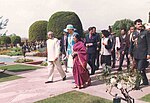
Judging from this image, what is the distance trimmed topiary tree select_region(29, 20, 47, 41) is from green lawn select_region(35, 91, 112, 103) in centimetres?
3284

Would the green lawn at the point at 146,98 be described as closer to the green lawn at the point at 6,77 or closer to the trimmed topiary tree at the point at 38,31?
the green lawn at the point at 6,77

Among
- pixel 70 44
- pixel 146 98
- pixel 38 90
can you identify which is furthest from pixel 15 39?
pixel 146 98

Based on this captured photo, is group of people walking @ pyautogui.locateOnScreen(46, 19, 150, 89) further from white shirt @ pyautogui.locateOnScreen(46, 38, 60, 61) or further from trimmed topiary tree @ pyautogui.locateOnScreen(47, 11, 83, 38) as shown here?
trimmed topiary tree @ pyautogui.locateOnScreen(47, 11, 83, 38)

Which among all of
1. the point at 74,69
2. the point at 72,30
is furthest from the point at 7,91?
the point at 72,30

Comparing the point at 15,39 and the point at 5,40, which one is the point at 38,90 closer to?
the point at 5,40

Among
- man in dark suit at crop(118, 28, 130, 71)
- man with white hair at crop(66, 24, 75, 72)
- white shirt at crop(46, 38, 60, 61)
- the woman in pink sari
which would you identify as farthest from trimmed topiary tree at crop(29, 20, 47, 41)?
the woman in pink sari

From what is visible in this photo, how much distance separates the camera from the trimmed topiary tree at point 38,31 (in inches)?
1523

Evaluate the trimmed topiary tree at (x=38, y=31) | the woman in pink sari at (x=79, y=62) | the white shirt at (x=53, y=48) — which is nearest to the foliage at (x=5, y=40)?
the trimmed topiary tree at (x=38, y=31)

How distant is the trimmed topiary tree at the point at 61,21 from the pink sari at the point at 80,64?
1817cm

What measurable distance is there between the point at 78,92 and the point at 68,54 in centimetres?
154

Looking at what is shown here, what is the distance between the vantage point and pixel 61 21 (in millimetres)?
25828

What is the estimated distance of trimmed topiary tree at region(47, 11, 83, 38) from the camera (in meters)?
25.3

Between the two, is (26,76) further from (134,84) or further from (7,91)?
(134,84)

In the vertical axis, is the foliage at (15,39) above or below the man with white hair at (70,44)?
above
